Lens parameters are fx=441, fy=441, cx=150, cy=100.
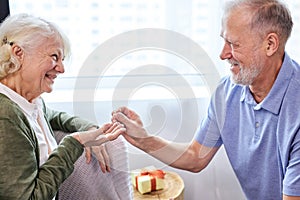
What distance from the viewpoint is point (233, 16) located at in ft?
4.31

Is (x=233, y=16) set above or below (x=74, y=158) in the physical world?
above

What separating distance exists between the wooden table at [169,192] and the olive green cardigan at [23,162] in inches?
25.0

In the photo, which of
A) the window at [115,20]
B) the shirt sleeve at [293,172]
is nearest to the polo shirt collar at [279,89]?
the shirt sleeve at [293,172]

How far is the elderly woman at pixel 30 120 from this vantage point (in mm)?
1081

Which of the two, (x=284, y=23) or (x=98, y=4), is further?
(x=98, y=4)

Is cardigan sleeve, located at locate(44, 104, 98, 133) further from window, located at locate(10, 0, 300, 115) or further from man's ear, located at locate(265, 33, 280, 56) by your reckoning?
man's ear, located at locate(265, 33, 280, 56)

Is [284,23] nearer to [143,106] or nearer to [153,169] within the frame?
[143,106]

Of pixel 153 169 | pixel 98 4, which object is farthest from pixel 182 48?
pixel 153 169

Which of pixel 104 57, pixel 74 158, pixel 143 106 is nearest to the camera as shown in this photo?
pixel 74 158

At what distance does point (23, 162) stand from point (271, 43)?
78 cm

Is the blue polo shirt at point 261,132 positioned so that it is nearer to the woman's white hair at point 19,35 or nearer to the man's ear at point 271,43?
the man's ear at point 271,43

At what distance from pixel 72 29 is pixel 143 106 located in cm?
55

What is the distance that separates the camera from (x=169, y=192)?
1.77m

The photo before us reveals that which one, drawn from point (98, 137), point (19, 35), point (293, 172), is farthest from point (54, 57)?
point (293, 172)
